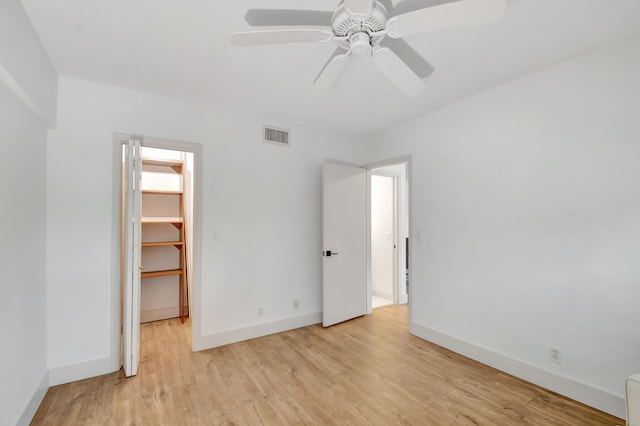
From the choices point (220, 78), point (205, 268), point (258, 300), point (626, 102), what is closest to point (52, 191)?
point (205, 268)

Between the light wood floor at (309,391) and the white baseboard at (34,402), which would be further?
the light wood floor at (309,391)

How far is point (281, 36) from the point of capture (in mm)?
1364

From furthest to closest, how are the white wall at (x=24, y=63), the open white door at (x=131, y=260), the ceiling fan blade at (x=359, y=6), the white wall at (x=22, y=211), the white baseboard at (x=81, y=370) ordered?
1. the open white door at (x=131, y=260)
2. the white baseboard at (x=81, y=370)
3. the white wall at (x=22, y=211)
4. the white wall at (x=24, y=63)
5. the ceiling fan blade at (x=359, y=6)

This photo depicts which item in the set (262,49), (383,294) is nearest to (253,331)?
(383,294)

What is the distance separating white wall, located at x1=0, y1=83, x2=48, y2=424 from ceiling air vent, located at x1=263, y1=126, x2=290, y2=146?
1.97 m

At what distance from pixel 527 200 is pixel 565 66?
1078mm

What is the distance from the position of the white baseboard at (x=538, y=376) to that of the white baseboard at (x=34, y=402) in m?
3.43

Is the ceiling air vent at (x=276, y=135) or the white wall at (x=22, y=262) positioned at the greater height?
the ceiling air vent at (x=276, y=135)

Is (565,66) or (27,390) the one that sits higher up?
(565,66)

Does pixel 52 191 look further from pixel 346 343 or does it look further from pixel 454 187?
pixel 454 187

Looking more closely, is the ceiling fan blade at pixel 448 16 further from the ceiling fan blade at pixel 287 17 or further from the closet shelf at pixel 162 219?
the closet shelf at pixel 162 219

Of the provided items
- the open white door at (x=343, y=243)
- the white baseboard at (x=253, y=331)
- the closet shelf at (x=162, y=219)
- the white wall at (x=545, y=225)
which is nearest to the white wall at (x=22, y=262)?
the white baseboard at (x=253, y=331)

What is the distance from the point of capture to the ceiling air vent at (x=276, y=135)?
3.44 meters

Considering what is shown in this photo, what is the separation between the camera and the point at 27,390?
6.36ft
